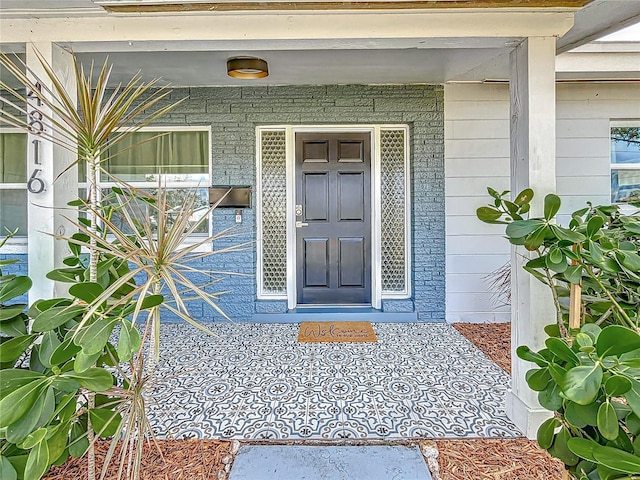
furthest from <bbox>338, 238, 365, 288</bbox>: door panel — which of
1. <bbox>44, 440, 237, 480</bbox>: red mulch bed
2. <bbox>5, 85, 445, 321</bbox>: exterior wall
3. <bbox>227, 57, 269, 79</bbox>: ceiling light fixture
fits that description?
<bbox>44, 440, 237, 480</bbox>: red mulch bed

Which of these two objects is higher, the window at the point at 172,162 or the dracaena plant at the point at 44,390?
the window at the point at 172,162

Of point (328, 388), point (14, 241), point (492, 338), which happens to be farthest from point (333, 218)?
point (14, 241)

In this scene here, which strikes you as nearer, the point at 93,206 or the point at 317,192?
the point at 93,206

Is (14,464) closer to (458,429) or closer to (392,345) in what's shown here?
(458,429)

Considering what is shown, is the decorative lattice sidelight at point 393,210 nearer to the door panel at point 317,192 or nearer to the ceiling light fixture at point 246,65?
the door panel at point 317,192

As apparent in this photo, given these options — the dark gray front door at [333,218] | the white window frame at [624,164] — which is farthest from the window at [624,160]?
the dark gray front door at [333,218]

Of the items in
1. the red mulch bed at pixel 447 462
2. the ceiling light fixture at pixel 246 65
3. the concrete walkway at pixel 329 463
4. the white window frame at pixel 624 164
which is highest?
the ceiling light fixture at pixel 246 65

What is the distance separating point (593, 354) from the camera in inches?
37.2

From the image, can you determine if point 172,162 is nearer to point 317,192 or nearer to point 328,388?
point 317,192

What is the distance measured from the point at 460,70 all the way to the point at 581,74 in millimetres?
1156

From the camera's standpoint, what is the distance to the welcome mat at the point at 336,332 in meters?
3.65

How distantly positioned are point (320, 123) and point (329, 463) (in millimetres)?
3347

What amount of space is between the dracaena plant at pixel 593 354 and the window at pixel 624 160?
3.40m

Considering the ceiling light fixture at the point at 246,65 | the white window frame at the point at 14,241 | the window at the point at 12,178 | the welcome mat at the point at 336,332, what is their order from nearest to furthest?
1. the ceiling light fixture at the point at 246,65
2. the welcome mat at the point at 336,332
3. the white window frame at the point at 14,241
4. the window at the point at 12,178
